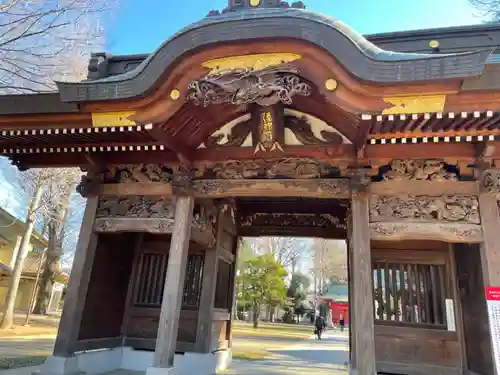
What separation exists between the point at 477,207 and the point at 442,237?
63cm

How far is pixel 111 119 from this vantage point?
4.70 meters

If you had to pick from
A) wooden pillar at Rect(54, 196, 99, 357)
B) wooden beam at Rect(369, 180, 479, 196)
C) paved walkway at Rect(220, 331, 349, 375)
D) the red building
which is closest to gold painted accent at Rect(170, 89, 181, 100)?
wooden pillar at Rect(54, 196, 99, 357)

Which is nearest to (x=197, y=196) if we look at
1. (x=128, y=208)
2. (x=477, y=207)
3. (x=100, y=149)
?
(x=128, y=208)

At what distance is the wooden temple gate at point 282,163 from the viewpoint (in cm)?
395

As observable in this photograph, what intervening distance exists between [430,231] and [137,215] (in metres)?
4.24

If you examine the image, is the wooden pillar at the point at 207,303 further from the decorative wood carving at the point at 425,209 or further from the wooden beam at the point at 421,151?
the wooden beam at the point at 421,151

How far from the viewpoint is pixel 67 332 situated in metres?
5.35

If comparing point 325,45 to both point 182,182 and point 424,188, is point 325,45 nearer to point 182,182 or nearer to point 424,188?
point 424,188

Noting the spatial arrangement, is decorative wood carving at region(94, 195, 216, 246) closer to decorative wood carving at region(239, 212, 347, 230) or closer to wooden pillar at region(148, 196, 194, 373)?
wooden pillar at region(148, 196, 194, 373)

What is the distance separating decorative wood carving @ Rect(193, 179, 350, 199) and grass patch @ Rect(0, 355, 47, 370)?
16.1 feet

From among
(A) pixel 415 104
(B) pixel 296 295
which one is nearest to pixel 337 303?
(B) pixel 296 295

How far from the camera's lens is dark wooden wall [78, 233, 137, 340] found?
6059 millimetres

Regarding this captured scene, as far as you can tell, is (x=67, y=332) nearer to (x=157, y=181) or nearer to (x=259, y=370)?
(x=157, y=181)

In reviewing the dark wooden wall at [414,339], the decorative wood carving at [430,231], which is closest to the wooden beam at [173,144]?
the decorative wood carving at [430,231]
